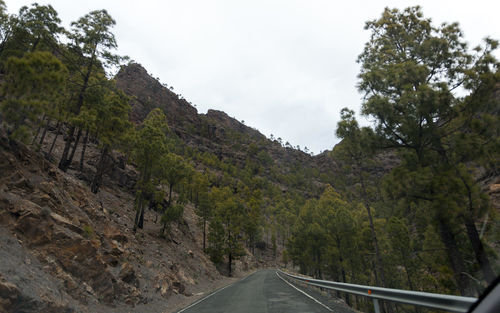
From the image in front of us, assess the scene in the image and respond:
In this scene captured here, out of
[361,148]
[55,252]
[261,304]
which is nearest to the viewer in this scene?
[261,304]

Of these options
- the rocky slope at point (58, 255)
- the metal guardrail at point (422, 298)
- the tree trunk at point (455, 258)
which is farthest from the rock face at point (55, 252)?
the tree trunk at point (455, 258)

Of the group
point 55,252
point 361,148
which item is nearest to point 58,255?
point 55,252

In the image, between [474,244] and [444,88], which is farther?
[444,88]

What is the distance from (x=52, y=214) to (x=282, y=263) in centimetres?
8283

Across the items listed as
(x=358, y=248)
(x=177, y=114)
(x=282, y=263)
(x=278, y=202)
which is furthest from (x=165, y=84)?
(x=358, y=248)

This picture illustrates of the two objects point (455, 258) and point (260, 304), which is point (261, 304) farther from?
point (455, 258)

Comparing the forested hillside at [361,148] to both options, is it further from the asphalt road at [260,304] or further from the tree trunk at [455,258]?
the asphalt road at [260,304]

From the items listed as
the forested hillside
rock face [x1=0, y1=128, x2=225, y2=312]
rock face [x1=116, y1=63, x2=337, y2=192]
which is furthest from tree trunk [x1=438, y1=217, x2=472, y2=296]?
rock face [x1=116, y1=63, x2=337, y2=192]

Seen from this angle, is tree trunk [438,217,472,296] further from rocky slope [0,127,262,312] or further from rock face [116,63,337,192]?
rock face [116,63,337,192]

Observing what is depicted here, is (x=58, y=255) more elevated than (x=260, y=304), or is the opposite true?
(x=58, y=255)

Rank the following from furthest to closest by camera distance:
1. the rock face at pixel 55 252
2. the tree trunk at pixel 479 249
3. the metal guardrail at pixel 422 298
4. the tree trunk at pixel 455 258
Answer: the tree trunk at pixel 455 258
the tree trunk at pixel 479 249
the rock face at pixel 55 252
the metal guardrail at pixel 422 298

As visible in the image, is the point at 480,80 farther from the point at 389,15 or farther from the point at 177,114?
the point at 177,114

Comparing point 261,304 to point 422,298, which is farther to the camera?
point 261,304

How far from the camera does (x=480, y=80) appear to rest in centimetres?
1059
